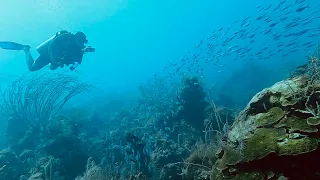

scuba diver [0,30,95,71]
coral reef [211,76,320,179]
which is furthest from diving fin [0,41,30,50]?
coral reef [211,76,320,179]

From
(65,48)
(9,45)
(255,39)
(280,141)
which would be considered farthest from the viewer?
(255,39)

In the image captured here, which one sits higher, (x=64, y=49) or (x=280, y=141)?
(x=64, y=49)

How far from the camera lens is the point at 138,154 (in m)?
7.69

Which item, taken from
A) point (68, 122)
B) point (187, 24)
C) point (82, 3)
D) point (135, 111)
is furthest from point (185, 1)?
point (68, 122)

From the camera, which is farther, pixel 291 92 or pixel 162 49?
pixel 162 49

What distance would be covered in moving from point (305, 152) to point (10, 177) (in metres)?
10.6

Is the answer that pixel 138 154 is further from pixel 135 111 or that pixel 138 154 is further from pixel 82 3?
pixel 82 3

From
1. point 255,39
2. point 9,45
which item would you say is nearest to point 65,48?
point 9,45

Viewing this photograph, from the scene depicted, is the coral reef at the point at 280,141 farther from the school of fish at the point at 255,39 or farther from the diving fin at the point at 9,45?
the diving fin at the point at 9,45

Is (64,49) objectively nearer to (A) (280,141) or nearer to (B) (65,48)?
(B) (65,48)

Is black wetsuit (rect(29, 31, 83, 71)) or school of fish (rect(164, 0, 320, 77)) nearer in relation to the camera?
black wetsuit (rect(29, 31, 83, 71))

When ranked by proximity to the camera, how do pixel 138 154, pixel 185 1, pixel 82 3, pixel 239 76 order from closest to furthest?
pixel 138 154
pixel 239 76
pixel 82 3
pixel 185 1

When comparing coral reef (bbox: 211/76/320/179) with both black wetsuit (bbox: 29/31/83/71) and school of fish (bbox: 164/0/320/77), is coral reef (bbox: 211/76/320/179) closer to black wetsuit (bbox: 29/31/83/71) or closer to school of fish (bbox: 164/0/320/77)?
school of fish (bbox: 164/0/320/77)

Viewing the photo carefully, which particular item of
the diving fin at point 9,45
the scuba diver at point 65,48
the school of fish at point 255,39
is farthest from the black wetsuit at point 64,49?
the school of fish at point 255,39
